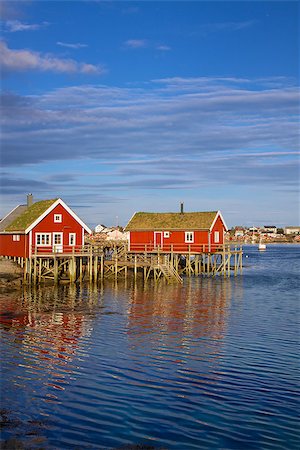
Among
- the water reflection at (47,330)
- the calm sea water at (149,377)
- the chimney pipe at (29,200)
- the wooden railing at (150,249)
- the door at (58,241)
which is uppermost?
the chimney pipe at (29,200)

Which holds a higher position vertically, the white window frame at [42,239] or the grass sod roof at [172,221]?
the grass sod roof at [172,221]

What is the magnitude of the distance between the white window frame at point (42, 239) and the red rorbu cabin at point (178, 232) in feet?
36.3

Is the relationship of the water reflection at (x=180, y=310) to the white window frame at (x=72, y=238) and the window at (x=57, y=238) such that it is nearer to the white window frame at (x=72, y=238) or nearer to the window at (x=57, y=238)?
the white window frame at (x=72, y=238)

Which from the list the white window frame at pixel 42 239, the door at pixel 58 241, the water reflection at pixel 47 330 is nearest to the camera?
the water reflection at pixel 47 330

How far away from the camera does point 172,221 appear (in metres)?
53.5

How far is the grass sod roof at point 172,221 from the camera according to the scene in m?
51.9

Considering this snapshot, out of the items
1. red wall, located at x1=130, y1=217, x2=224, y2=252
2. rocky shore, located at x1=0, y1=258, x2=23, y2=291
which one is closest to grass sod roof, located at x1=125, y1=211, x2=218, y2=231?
red wall, located at x1=130, y1=217, x2=224, y2=252

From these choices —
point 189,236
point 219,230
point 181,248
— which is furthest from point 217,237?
point 181,248

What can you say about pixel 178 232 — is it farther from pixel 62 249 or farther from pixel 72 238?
pixel 62 249

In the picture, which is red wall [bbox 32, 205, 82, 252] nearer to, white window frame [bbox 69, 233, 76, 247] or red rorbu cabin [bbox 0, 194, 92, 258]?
red rorbu cabin [bbox 0, 194, 92, 258]

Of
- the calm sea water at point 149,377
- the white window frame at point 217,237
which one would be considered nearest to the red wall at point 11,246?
the calm sea water at point 149,377

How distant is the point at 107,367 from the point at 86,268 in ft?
102

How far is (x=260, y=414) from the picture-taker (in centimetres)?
1296

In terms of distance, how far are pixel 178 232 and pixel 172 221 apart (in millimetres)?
1635
